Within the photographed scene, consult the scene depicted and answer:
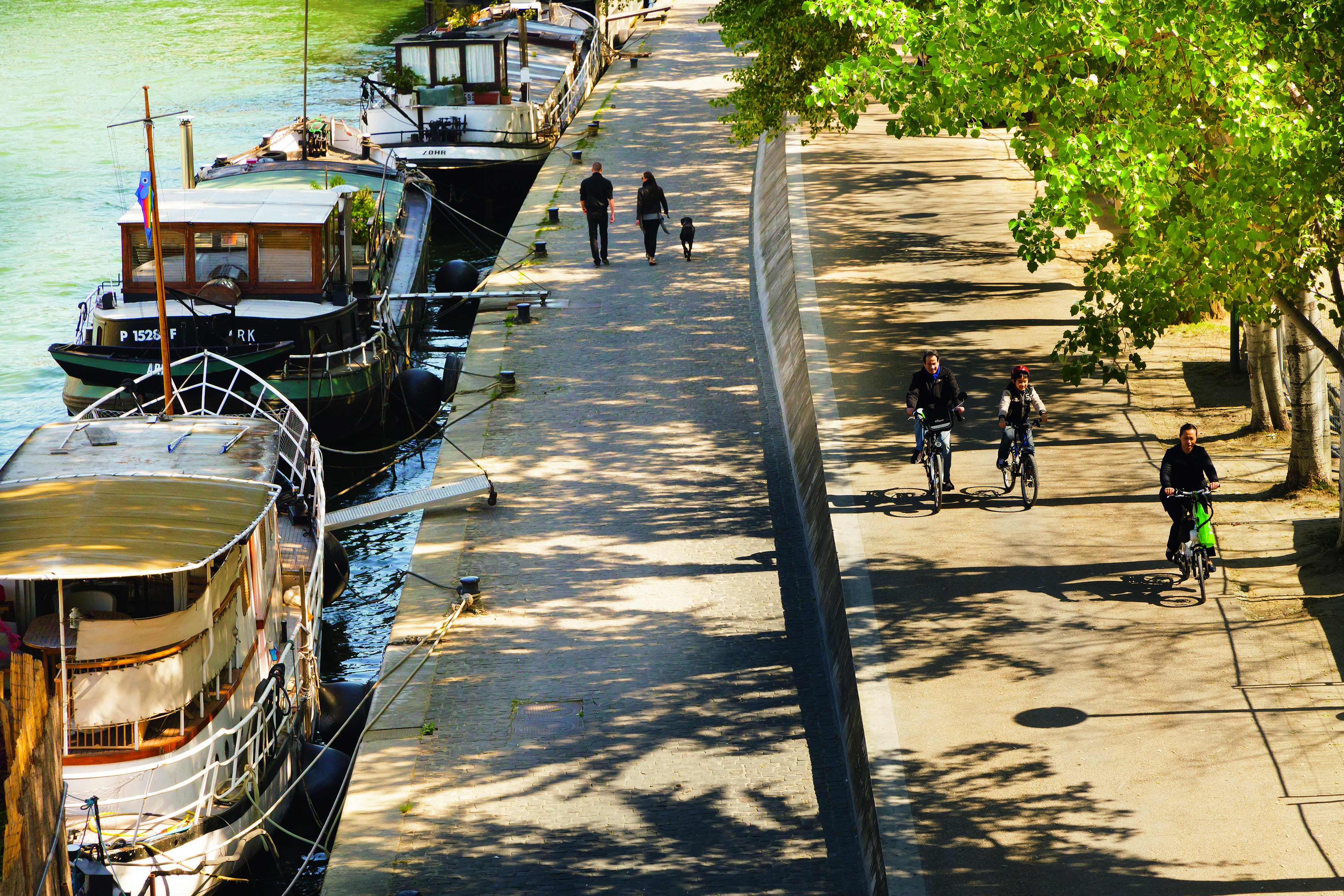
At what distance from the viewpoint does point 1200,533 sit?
1268cm

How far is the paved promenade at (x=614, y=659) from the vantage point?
1148cm

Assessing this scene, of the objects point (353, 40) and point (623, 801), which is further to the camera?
point (353, 40)

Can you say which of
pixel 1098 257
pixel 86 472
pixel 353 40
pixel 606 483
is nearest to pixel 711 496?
pixel 606 483

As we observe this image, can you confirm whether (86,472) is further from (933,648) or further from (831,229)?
(831,229)

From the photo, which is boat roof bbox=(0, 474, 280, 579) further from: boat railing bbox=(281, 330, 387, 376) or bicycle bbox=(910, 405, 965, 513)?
boat railing bbox=(281, 330, 387, 376)

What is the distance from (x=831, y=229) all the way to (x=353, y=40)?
40640 millimetres

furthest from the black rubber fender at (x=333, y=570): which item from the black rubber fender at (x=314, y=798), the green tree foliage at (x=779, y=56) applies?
the green tree foliage at (x=779, y=56)

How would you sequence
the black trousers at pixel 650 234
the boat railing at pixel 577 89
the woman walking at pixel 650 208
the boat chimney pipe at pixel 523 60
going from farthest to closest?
the boat chimney pipe at pixel 523 60 → the boat railing at pixel 577 89 → the black trousers at pixel 650 234 → the woman walking at pixel 650 208

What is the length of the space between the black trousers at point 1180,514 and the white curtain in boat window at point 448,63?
2791 cm

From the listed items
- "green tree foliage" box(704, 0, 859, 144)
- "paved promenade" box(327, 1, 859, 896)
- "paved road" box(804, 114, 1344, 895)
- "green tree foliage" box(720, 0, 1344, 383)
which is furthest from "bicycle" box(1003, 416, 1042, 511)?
"green tree foliage" box(704, 0, 859, 144)

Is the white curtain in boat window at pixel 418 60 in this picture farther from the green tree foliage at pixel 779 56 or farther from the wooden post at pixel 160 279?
the wooden post at pixel 160 279

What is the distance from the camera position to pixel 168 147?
41.0 meters

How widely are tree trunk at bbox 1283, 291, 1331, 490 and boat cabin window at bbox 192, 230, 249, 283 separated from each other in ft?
47.6

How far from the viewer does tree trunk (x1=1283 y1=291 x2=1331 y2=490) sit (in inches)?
580
